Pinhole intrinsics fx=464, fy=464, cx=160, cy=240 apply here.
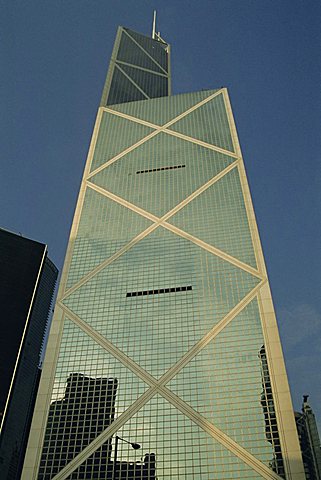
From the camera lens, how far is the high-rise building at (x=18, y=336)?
71.6m

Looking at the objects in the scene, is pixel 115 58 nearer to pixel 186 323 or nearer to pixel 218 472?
pixel 186 323

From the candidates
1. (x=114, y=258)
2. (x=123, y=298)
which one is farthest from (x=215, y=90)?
(x=123, y=298)

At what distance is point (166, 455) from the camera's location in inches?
1425

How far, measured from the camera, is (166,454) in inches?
1427

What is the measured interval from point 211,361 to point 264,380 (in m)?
4.76

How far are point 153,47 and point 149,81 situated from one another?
15692 millimetres

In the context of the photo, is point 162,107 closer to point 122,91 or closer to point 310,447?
point 122,91

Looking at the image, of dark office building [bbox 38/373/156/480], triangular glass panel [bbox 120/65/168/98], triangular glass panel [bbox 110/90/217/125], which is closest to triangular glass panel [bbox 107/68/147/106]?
triangular glass panel [bbox 120/65/168/98]

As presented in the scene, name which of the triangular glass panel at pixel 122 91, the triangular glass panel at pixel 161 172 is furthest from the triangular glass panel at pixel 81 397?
the triangular glass panel at pixel 122 91

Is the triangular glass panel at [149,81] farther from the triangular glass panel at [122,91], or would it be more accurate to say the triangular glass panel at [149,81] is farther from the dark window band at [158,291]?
the dark window band at [158,291]

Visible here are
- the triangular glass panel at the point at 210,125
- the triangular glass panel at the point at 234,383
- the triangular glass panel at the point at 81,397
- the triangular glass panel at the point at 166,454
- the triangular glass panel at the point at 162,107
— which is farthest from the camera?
the triangular glass panel at the point at 162,107

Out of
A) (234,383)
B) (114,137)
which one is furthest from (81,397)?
(114,137)

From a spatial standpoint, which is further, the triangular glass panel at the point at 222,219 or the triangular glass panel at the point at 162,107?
the triangular glass panel at the point at 162,107

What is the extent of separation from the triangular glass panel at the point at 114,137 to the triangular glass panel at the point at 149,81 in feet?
68.2
